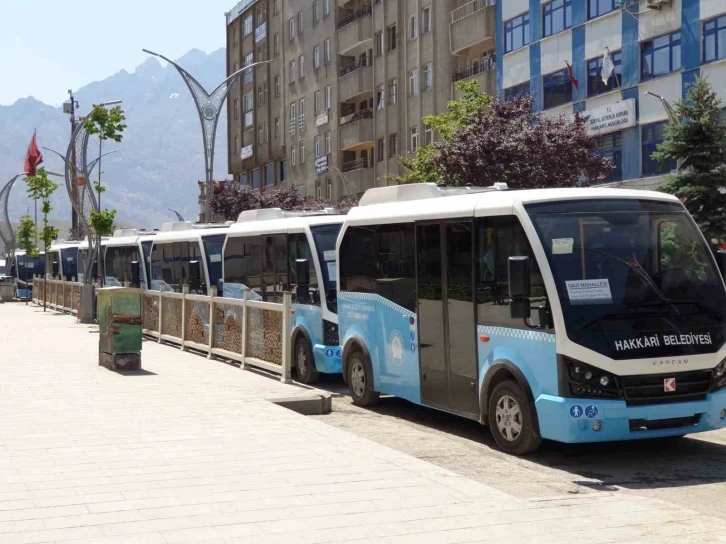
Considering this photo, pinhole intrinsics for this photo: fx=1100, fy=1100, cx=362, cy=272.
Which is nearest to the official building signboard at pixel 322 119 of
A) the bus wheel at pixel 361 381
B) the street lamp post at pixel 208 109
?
the street lamp post at pixel 208 109

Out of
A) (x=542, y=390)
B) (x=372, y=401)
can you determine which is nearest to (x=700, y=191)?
(x=372, y=401)

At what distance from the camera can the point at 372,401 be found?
44.8 feet

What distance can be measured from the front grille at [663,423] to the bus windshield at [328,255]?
660 cm

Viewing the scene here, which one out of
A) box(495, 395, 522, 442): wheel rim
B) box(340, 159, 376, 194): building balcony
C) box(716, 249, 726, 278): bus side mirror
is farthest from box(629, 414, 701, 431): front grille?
box(340, 159, 376, 194): building balcony

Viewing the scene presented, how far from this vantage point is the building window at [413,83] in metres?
48.8

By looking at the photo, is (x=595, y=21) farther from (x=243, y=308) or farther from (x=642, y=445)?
(x=642, y=445)

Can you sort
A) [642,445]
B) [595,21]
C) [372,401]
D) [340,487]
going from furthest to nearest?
[595,21] < [372,401] < [642,445] < [340,487]

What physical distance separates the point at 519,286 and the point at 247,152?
64.1 meters

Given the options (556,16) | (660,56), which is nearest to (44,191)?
(556,16)

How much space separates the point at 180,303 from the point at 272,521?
15.2 m

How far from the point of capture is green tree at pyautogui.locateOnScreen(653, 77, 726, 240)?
86.6 feet

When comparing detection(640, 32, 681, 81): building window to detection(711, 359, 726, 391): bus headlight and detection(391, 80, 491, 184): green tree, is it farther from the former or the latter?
detection(711, 359, 726, 391): bus headlight

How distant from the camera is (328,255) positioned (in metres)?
16.4

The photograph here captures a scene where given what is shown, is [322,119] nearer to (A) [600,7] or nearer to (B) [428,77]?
(B) [428,77]
